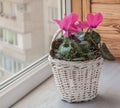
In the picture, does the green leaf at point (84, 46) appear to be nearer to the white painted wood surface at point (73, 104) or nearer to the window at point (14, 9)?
the white painted wood surface at point (73, 104)

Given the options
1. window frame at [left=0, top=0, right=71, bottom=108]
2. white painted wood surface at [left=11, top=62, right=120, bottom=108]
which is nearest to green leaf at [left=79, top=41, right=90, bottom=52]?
white painted wood surface at [left=11, top=62, right=120, bottom=108]

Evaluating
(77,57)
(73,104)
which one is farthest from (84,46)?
(73,104)

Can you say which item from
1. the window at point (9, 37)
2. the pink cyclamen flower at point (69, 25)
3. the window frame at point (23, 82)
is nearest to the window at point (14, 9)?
the window at point (9, 37)

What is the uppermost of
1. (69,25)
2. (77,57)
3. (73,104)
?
(69,25)

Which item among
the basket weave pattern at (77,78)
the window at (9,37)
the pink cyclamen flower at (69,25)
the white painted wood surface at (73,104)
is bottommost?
the white painted wood surface at (73,104)

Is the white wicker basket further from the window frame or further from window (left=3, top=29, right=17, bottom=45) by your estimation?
window (left=3, top=29, right=17, bottom=45)

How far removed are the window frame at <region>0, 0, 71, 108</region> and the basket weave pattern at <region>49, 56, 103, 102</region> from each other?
25 centimetres

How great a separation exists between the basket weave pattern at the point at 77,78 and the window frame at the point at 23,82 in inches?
9.7

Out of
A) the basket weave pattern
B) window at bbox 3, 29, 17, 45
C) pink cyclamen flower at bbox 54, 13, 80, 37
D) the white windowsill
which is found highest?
pink cyclamen flower at bbox 54, 13, 80, 37

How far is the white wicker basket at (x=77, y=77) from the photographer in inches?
58.7

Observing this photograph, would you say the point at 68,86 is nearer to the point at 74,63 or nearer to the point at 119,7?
the point at 74,63

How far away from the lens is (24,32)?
1.92m

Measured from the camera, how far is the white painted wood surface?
1578 millimetres

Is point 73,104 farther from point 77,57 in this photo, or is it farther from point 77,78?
point 77,57
